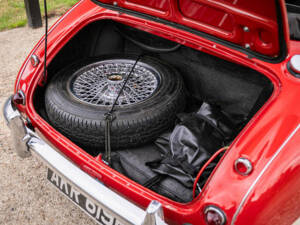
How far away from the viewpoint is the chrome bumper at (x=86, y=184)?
1.22 meters

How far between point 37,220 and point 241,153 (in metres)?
1.49

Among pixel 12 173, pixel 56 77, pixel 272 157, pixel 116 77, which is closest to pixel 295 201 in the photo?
pixel 272 157

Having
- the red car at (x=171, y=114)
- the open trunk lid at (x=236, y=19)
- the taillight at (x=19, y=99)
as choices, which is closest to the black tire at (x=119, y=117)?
the red car at (x=171, y=114)

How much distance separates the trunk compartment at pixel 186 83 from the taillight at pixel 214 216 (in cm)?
28

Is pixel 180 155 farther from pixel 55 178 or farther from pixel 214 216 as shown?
pixel 55 178

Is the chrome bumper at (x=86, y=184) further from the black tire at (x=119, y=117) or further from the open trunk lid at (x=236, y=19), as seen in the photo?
the open trunk lid at (x=236, y=19)

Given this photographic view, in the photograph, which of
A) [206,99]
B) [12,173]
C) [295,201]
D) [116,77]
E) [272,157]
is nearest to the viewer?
[272,157]

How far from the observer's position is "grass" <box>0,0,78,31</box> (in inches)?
201

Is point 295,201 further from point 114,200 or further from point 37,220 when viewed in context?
point 37,220

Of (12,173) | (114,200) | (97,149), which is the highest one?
(114,200)

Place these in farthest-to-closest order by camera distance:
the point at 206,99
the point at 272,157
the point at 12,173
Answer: the point at 12,173, the point at 206,99, the point at 272,157

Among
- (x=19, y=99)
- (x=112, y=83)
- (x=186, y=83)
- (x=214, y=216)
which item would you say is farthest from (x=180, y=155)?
(x=19, y=99)

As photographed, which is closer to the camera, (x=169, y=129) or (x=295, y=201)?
(x=295, y=201)

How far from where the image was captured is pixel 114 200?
1.34m
